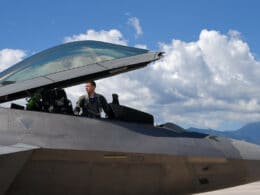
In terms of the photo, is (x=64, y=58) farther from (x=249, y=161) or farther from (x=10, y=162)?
(x=249, y=161)

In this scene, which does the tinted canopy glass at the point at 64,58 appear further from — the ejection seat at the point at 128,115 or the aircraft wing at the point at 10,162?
the aircraft wing at the point at 10,162

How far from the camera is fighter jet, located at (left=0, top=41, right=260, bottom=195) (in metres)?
5.92

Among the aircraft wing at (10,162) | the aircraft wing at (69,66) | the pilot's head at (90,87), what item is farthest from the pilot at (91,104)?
the aircraft wing at (10,162)

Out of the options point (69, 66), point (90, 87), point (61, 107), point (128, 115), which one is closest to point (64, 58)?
point (69, 66)

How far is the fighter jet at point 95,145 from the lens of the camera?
5.92m

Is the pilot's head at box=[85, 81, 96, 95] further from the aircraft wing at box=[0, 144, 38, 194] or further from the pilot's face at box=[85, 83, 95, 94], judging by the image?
Result: the aircraft wing at box=[0, 144, 38, 194]

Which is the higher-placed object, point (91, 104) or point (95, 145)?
point (91, 104)

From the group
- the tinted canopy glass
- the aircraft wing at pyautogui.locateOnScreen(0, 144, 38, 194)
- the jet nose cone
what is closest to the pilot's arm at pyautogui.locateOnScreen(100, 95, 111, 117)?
the tinted canopy glass

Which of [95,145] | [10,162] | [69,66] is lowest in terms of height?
[10,162]

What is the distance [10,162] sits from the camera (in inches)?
217

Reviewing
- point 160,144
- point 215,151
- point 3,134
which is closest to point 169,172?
point 160,144

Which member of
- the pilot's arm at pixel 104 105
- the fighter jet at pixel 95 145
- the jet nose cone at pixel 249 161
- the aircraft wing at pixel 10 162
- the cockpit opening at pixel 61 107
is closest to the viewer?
the aircraft wing at pixel 10 162

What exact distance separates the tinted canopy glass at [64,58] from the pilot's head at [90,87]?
0.38 meters

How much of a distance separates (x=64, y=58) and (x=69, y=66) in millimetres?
357
